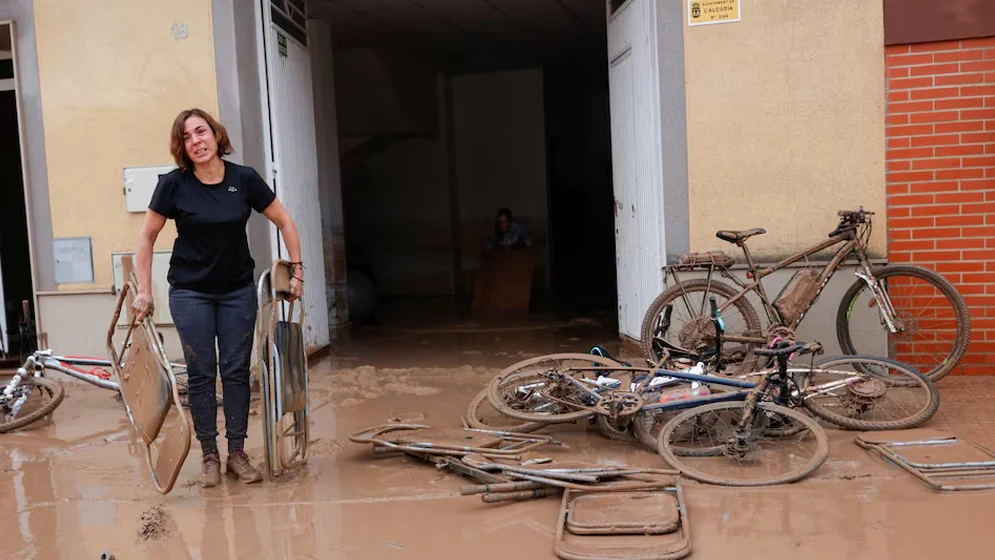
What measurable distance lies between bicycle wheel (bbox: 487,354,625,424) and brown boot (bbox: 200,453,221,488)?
143cm

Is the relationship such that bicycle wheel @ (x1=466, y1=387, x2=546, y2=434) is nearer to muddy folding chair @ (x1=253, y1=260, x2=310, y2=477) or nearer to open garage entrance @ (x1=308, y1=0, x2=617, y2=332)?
muddy folding chair @ (x1=253, y1=260, x2=310, y2=477)

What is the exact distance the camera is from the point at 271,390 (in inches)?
165

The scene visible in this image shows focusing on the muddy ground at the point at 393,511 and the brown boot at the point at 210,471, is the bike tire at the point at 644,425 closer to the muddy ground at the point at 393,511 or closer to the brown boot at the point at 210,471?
the muddy ground at the point at 393,511

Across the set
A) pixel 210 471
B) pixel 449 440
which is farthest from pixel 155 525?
pixel 449 440

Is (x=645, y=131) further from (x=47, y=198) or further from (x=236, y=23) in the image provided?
(x=47, y=198)

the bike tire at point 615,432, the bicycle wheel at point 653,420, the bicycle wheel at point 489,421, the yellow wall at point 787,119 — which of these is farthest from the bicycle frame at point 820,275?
the bicycle wheel at point 489,421

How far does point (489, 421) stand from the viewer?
515cm

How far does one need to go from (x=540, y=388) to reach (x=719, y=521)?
4.85 feet

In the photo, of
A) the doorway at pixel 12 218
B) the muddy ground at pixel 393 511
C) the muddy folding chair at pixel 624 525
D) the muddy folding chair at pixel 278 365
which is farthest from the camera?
the doorway at pixel 12 218

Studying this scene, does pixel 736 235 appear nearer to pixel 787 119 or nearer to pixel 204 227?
pixel 787 119

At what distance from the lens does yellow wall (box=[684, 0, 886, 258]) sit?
5.93 metres

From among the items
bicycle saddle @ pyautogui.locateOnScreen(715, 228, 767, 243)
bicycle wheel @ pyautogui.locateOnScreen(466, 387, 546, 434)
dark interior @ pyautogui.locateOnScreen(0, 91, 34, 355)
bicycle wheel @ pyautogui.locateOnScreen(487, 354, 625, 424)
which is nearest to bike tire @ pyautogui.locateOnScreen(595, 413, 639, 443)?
bicycle wheel @ pyautogui.locateOnScreen(487, 354, 625, 424)

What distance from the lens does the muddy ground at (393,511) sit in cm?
338

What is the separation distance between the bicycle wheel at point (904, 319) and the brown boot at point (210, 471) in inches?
158
